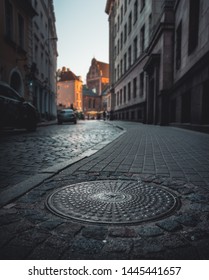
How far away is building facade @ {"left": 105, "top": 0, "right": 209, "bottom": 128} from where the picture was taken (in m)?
9.69

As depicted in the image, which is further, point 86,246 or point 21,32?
point 21,32

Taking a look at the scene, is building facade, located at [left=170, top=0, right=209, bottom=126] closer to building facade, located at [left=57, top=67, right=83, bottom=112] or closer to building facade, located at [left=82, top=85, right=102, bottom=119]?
building facade, located at [left=57, top=67, right=83, bottom=112]

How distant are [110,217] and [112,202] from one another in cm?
33

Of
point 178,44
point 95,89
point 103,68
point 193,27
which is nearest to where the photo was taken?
point 193,27

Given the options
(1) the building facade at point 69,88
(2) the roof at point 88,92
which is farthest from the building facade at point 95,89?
(1) the building facade at point 69,88

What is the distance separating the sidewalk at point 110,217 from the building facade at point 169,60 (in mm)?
7203

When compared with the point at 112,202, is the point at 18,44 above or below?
above

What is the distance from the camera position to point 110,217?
2.00 metres

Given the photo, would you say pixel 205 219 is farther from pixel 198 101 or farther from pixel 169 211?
pixel 198 101

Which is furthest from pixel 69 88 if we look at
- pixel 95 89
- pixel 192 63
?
pixel 192 63

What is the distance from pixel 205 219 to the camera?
1.97 m

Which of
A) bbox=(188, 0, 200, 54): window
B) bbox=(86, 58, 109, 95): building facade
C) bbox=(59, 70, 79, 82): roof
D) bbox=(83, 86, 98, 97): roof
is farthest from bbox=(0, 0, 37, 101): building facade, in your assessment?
bbox=(86, 58, 109, 95): building facade

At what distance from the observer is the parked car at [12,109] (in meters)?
8.76

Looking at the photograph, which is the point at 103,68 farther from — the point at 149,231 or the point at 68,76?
the point at 149,231
